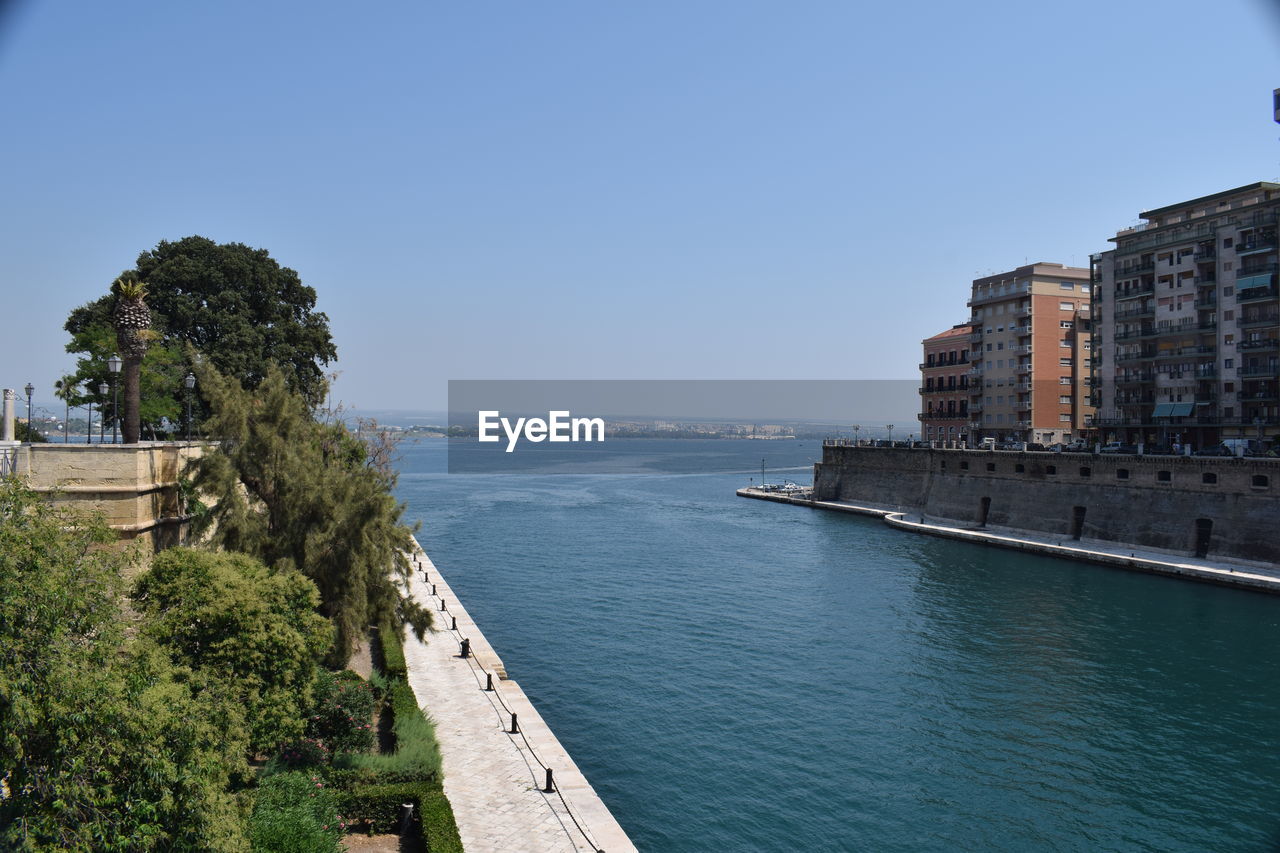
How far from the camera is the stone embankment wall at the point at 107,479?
2025 cm

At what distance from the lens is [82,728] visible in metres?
9.74

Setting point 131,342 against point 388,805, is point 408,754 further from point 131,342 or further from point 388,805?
point 131,342

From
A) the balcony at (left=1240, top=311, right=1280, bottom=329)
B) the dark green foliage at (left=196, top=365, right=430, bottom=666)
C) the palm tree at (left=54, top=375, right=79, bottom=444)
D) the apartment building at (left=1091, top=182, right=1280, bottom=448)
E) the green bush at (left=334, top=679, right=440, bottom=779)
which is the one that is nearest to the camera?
the green bush at (left=334, top=679, right=440, bottom=779)

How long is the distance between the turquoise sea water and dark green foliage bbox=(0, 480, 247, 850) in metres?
9.67

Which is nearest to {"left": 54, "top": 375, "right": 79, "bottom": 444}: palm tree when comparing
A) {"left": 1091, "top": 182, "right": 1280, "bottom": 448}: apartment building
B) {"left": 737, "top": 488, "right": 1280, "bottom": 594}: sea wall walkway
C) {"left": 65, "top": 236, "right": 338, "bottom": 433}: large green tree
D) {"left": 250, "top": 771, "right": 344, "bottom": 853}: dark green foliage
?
{"left": 65, "top": 236, "right": 338, "bottom": 433}: large green tree

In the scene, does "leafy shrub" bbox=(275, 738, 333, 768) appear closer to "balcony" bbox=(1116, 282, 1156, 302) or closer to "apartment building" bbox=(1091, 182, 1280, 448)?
"apartment building" bbox=(1091, 182, 1280, 448)

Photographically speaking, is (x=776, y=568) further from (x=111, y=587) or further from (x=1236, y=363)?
(x=111, y=587)

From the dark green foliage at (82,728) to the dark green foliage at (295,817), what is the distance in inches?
54.2

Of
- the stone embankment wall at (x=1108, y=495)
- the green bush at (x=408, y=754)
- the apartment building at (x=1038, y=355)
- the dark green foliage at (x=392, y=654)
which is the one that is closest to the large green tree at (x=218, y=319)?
the dark green foliage at (x=392, y=654)

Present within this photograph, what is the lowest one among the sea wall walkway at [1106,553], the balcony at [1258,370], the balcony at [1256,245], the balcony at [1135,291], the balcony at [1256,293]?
the sea wall walkway at [1106,553]

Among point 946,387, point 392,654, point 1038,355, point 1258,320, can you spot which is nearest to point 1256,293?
point 1258,320

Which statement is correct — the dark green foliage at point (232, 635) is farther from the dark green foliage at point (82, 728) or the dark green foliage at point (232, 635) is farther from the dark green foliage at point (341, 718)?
the dark green foliage at point (82, 728)

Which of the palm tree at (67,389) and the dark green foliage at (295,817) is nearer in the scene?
the dark green foliage at (295,817)

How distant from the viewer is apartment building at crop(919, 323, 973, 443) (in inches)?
3209
